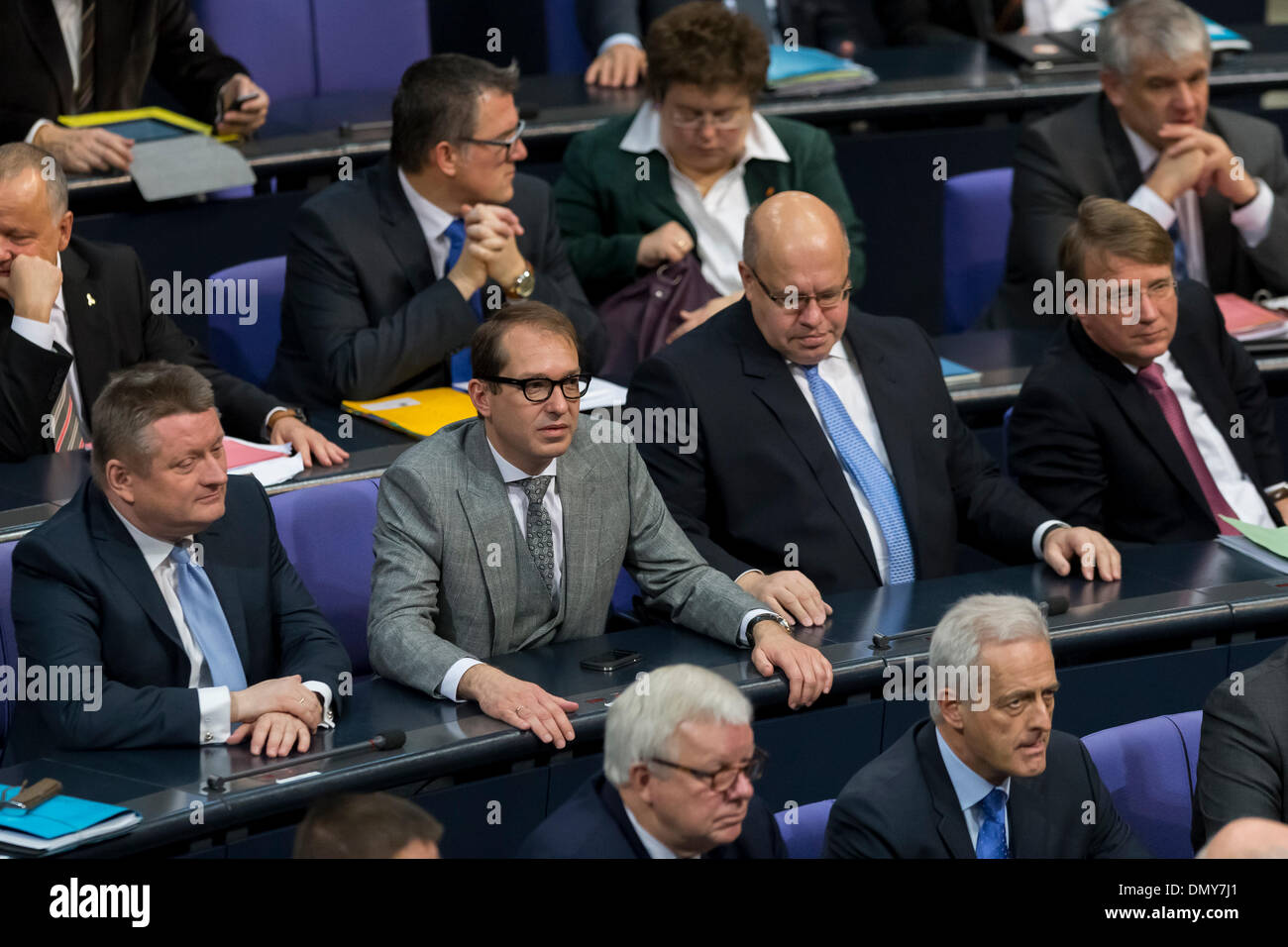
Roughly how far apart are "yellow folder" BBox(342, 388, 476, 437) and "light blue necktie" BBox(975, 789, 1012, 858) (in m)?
1.33

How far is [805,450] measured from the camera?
3.30 m

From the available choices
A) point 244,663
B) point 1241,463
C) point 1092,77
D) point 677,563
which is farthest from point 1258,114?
point 244,663

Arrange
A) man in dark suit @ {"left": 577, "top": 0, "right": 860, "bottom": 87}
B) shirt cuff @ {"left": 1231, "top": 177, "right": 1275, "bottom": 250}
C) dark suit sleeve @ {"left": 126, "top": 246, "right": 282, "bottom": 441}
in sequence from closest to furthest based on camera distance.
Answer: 1. dark suit sleeve @ {"left": 126, "top": 246, "right": 282, "bottom": 441}
2. shirt cuff @ {"left": 1231, "top": 177, "right": 1275, "bottom": 250}
3. man in dark suit @ {"left": 577, "top": 0, "right": 860, "bottom": 87}

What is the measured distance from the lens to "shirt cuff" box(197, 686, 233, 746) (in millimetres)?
2568

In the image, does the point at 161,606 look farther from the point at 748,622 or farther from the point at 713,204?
the point at 713,204

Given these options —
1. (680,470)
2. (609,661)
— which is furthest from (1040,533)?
(609,661)

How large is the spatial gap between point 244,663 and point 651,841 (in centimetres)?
78

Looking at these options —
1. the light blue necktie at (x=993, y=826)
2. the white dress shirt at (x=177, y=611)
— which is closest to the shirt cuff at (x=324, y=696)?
the white dress shirt at (x=177, y=611)

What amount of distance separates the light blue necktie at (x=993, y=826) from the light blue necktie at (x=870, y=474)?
2.62ft

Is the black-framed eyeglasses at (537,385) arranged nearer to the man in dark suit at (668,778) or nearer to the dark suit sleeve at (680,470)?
the dark suit sleeve at (680,470)

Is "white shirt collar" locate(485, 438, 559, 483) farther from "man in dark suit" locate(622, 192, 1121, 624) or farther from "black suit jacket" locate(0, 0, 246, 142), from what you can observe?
"black suit jacket" locate(0, 0, 246, 142)

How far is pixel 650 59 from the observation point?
4.14 metres

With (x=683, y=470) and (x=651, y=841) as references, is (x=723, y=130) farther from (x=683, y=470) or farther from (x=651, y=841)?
(x=651, y=841)

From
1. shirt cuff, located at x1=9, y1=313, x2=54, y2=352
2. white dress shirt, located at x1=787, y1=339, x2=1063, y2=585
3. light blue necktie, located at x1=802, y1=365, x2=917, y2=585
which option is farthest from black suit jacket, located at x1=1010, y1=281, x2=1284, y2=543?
shirt cuff, located at x1=9, y1=313, x2=54, y2=352
